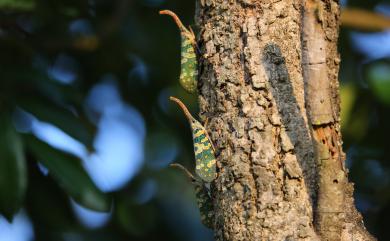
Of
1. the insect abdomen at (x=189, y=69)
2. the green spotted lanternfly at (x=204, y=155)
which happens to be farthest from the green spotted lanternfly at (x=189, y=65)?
the green spotted lanternfly at (x=204, y=155)

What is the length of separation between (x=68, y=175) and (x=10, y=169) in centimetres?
19

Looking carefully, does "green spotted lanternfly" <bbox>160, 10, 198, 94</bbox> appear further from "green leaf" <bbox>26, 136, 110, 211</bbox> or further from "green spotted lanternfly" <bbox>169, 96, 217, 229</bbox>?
"green leaf" <bbox>26, 136, 110, 211</bbox>

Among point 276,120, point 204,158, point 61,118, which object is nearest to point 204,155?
point 204,158

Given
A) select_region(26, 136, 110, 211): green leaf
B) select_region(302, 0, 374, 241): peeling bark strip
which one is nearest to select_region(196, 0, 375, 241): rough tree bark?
select_region(302, 0, 374, 241): peeling bark strip

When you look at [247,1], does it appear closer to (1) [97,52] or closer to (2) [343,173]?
(2) [343,173]

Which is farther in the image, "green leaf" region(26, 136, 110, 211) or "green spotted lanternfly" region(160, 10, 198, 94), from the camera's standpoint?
"green leaf" region(26, 136, 110, 211)

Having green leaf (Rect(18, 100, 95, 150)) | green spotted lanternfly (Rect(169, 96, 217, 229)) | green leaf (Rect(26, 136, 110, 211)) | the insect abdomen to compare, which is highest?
the insect abdomen

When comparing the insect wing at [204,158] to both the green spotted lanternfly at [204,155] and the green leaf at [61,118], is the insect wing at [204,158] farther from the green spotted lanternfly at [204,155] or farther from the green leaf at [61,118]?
the green leaf at [61,118]

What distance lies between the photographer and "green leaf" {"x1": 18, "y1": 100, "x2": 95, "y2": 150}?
7.67ft

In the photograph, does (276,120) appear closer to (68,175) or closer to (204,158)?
(204,158)

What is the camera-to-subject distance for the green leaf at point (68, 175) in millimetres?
2262

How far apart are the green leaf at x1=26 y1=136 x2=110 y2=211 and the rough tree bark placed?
944mm

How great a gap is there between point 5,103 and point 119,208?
2.41ft

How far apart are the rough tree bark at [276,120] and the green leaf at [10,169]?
0.96 metres
